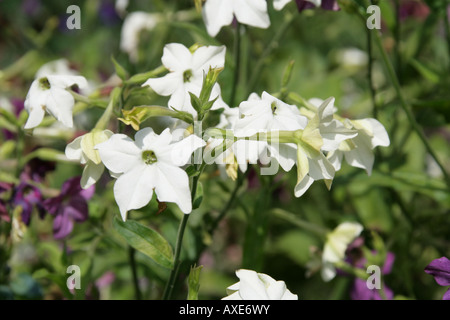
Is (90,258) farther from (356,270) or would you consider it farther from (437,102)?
(437,102)

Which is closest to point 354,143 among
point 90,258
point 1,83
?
point 90,258

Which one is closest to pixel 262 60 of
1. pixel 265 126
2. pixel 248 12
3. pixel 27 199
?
pixel 248 12

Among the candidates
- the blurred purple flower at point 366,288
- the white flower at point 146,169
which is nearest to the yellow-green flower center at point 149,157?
the white flower at point 146,169

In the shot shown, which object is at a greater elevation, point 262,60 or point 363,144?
point 262,60

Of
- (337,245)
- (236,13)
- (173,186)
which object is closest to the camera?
(173,186)

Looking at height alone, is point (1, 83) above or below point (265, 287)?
above

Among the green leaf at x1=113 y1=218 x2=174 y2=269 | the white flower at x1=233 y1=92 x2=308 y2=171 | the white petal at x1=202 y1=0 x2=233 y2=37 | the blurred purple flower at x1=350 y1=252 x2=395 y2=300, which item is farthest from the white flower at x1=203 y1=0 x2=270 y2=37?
the blurred purple flower at x1=350 y1=252 x2=395 y2=300

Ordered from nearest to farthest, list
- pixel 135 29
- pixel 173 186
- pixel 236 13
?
1. pixel 173 186
2. pixel 236 13
3. pixel 135 29

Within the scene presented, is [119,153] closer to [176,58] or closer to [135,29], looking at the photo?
[176,58]
